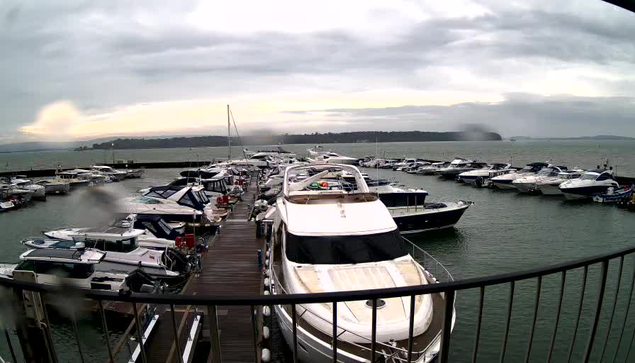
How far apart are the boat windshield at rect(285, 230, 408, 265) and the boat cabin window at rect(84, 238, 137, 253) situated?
8.04 meters

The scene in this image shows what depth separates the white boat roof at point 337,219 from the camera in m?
8.70

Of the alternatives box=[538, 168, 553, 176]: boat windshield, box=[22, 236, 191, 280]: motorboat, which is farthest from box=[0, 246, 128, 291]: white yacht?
box=[538, 168, 553, 176]: boat windshield

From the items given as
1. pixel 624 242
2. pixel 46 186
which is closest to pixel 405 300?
pixel 624 242

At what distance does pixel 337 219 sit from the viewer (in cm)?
908

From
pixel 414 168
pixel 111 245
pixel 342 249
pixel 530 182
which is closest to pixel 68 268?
pixel 111 245

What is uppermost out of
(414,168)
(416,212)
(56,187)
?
(416,212)

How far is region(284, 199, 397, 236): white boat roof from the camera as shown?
870cm

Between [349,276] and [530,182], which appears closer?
[349,276]

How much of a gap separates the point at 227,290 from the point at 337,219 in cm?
421

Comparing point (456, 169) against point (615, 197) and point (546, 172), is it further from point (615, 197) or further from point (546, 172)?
point (615, 197)

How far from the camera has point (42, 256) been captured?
11.6 m

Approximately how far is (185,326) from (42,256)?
6679 millimetres

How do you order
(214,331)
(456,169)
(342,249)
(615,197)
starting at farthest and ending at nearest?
1. (456,169)
2. (615,197)
3. (342,249)
4. (214,331)

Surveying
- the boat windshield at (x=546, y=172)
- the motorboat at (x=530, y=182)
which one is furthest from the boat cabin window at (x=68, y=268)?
the boat windshield at (x=546, y=172)
